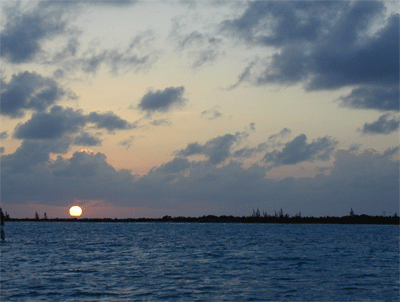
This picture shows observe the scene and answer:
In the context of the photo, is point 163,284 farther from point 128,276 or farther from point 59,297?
point 59,297

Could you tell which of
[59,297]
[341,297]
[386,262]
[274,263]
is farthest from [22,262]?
[386,262]

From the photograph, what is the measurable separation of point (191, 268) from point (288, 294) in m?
16.4

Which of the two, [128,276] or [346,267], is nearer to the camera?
[128,276]

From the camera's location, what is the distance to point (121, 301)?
99.3 ft

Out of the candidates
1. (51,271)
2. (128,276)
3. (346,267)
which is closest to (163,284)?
(128,276)

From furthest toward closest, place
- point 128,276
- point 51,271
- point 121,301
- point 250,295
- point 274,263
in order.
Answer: point 274,263 → point 51,271 → point 128,276 → point 250,295 → point 121,301

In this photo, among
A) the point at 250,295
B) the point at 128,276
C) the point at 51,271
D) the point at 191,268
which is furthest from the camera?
the point at 191,268

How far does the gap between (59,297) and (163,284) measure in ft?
29.3

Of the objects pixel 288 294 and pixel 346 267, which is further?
pixel 346 267

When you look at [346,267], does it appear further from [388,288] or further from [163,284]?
[163,284]

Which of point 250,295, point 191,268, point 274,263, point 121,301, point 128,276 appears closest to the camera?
point 121,301

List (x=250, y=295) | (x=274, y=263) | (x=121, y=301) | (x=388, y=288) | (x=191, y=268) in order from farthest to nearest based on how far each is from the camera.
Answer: (x=274, y=263) < (x=191, y=268) < (x=388, y=288) < (x=250, y=295) < (x=121, y=301)

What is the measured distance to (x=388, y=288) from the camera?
118 ft

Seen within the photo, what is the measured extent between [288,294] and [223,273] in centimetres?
1142
